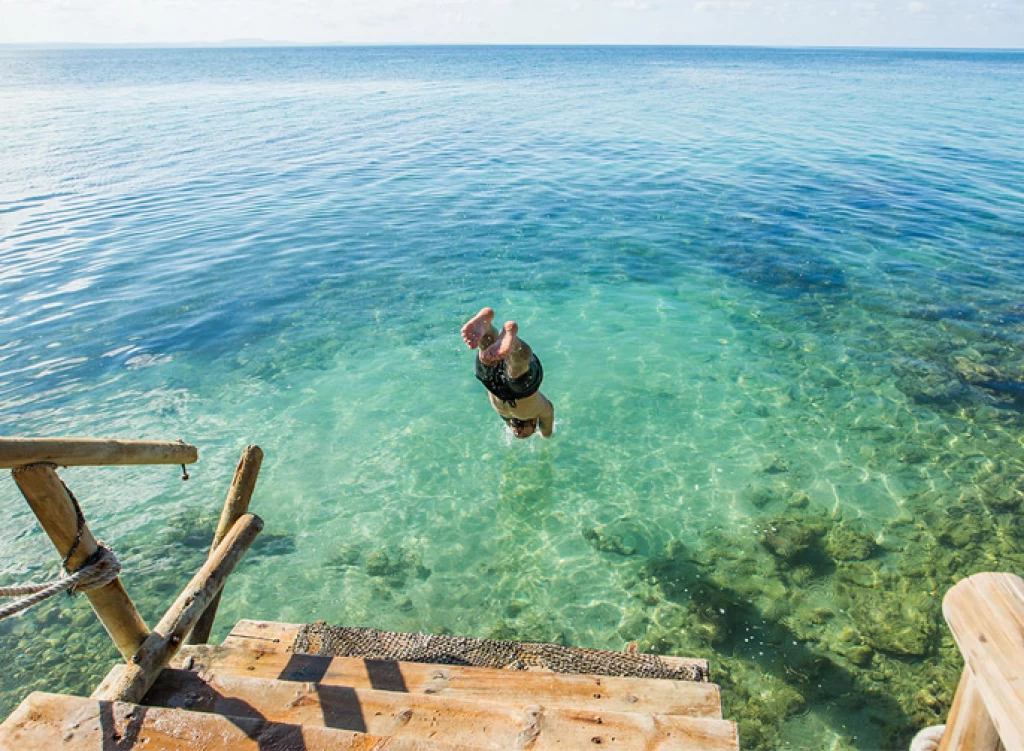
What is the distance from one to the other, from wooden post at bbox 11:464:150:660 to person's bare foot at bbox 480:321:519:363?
4087 millimetres

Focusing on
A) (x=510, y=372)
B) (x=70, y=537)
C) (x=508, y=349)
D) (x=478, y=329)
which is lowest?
(x=510, y=372)

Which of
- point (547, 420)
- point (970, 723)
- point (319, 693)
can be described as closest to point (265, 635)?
point (319, 693)

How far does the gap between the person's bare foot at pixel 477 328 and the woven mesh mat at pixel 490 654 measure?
10.2 ft

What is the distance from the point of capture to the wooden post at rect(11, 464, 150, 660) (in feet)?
11.4

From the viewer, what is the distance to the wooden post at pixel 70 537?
137 inches

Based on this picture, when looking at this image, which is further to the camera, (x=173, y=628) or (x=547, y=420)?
(x=547, y=420)

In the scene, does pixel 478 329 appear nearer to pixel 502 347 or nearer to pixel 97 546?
pixel 502 347

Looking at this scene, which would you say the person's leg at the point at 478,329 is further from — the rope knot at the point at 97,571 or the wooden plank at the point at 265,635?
the rope knot at the point at 97,571

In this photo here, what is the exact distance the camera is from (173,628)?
409 cm

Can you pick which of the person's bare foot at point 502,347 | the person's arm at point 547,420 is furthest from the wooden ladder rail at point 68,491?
the person's arm at point 547,420

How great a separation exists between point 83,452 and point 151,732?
161 cm

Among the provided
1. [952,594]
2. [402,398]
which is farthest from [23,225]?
[952,594]

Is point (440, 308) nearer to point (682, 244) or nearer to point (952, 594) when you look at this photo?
point (682, 244)

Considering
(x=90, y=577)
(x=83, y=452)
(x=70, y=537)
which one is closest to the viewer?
(x=83, y=452)
